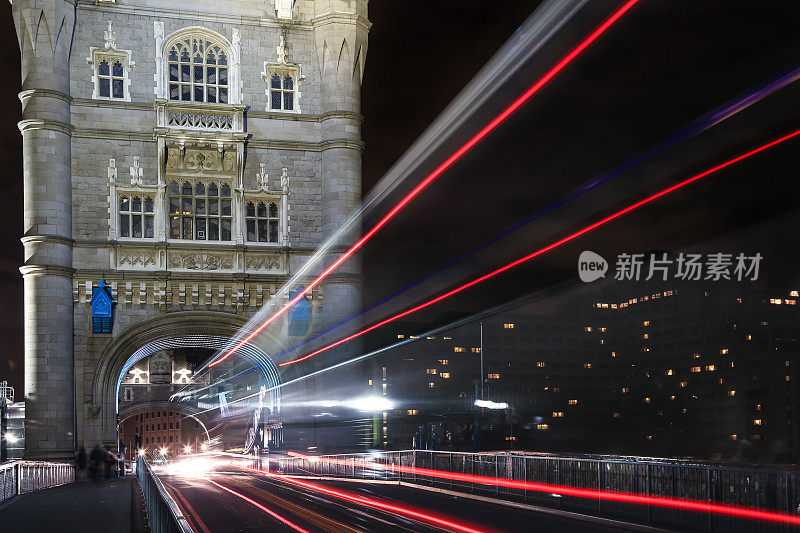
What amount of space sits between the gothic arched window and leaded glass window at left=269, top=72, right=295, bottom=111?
187 centimetres

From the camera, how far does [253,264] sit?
3900cm

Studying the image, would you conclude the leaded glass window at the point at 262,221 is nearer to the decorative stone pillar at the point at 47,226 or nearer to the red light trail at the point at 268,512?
the decorative stone pillar at the point at 47,226

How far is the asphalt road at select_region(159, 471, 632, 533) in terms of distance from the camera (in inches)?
698

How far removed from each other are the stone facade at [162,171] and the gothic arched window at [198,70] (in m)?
0.09

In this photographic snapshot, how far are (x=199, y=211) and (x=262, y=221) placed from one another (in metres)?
2.56

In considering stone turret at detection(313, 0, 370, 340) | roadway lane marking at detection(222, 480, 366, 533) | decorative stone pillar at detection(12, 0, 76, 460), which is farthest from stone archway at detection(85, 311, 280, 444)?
A: roadway lane marking at detection(222, 480, 366, 533)

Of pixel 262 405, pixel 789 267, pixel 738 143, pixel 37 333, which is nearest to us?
pixel 37 333

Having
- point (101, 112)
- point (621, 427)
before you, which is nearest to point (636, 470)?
point (101, 112)

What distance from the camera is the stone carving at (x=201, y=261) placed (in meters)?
38.2

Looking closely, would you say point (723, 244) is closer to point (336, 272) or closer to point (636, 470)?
point (336, 272)

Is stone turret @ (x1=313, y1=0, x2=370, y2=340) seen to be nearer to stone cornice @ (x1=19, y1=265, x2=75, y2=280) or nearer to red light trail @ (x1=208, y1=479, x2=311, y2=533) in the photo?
stone cornice @ (x1=19, y1=265, x2=75, y2=280)

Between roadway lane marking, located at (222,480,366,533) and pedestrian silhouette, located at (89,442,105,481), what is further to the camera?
pedestrian silhouette, located at (89,442,105,481)

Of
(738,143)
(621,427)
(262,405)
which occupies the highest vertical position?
(738,143)

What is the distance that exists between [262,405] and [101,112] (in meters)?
20.1
